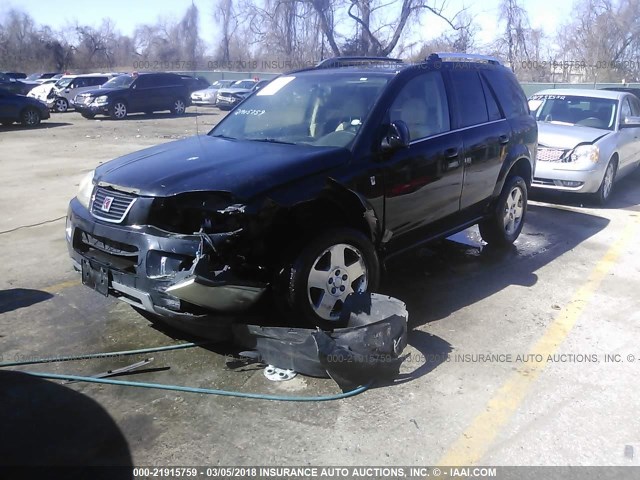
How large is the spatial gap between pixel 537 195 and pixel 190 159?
23.6 ft

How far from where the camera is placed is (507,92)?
6.22 metres

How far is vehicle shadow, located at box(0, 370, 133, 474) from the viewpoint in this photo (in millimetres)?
2826

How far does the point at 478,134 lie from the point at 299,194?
2432 millimetres

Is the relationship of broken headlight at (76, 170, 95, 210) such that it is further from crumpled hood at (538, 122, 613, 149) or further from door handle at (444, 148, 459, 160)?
crumpled hood at (538, 122, 613, 149)

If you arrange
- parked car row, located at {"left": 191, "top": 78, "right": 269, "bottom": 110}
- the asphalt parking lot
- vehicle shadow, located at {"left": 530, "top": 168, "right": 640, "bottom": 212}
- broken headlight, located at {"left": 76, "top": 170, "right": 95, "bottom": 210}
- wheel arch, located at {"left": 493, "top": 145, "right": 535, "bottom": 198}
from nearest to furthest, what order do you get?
1. the asphalt parking lot
2. broken headlight, located at {"left": 76, "top": 170, "right": 95, "bottom": 210}
3. wheel arch, located at {"left": 493, "top": 145, "right": 535, "bottom": 198}
4. vehicle shadow, located at {"left": 530, "top": 168, "right": 640, "bottom": 212}
5. parked car row, located at {"left": 191, "top": 78, "right": 269, "bottom": 110}

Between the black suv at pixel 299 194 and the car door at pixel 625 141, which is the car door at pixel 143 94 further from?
the black suv at pixel 299 194

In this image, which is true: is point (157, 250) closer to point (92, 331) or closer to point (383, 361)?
point (92, 331)

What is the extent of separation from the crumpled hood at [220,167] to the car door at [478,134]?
1641 millimetres

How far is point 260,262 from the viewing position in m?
3.58

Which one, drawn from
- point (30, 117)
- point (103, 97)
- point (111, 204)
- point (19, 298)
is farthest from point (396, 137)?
point (103, 97)

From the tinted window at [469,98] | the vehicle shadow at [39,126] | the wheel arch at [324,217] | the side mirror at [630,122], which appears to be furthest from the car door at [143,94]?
the wheel arch at [324,217]

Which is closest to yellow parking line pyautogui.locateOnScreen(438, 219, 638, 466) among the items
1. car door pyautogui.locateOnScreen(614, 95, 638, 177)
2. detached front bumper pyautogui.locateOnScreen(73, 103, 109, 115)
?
car door pyautogui.locateOnScreen(614, 95, 638, 177)

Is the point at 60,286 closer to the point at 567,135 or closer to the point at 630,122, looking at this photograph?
the point at 567,135

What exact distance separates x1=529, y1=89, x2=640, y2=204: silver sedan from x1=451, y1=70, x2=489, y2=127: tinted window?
3.50 metres
